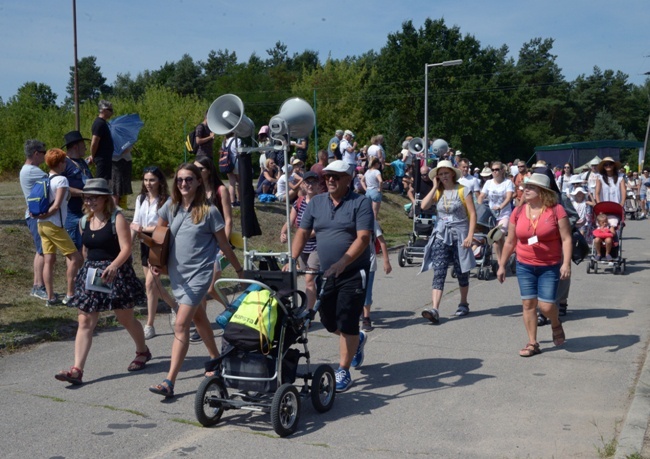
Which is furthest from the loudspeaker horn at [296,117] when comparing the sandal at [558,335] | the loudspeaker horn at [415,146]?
the loudspeaker horn at [415,146]

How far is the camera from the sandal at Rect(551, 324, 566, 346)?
8.28m

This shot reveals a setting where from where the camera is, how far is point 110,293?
272 inches

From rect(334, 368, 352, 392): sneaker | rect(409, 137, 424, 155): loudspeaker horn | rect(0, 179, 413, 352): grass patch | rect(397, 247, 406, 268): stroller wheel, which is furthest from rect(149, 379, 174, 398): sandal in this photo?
rect(409, 137, 424, 155): loudspeaker horn

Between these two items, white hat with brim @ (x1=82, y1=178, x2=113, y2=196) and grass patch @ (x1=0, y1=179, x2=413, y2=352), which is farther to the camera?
grass patch @ (x1=0, y1=179, x2=413, y2=352)

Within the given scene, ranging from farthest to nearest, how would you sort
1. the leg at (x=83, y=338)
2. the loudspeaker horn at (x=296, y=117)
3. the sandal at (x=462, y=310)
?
the sandal at (x=462, y=310) < the loudspeaker horn at (x=296, y=117) < the leg at (x=83, y=338)

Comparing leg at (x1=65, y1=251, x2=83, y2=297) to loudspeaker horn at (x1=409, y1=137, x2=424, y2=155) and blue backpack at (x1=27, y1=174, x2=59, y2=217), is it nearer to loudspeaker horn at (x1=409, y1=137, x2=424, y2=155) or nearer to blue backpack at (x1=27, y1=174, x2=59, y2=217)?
blue backpack at (x1=27, y1=174, x2=59, y2=217)

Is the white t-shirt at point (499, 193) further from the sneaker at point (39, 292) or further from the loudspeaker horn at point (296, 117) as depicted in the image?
the sneaker at point (39, 292)

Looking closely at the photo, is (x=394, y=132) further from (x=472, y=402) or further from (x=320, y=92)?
(x=472, y=402)

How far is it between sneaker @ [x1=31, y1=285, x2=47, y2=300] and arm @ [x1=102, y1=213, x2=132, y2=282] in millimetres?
3888

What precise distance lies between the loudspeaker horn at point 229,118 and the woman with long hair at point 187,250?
1.26 meters

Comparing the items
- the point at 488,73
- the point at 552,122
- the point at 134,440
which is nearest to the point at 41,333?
the point at 134,440

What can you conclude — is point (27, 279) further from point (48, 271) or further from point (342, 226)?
point (342, 226)

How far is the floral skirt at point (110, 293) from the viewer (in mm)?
6883

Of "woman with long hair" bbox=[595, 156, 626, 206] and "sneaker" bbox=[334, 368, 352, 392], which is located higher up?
"woman with long hair" bbox=[595, 156, 626, 206]
